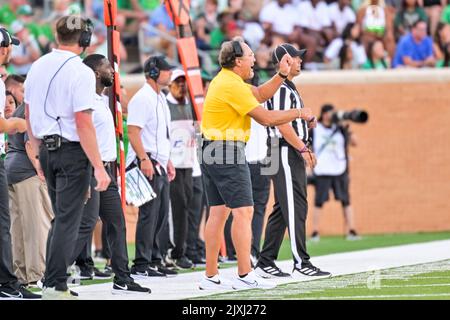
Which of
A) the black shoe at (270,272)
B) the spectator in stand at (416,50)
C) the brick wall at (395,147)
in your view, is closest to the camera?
the black shoe at (270,272)

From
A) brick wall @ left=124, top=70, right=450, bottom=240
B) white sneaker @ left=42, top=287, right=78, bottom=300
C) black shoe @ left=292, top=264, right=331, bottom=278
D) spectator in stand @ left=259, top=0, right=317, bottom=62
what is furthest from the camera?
spectator in stand @ left=259, top=0, right=317, bottom=62

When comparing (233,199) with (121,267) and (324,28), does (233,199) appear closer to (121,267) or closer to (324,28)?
(121,267)

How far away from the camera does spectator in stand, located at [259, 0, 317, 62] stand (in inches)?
792

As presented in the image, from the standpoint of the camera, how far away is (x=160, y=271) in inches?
476

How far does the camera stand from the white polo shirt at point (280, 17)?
66.5 ft

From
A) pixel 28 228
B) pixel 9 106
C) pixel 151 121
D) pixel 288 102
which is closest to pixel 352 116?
pixel 151 121

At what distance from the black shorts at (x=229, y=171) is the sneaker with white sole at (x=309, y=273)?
130 cm

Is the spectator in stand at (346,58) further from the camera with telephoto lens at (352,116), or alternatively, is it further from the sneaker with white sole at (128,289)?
the sneaker with white sole at (128,289)

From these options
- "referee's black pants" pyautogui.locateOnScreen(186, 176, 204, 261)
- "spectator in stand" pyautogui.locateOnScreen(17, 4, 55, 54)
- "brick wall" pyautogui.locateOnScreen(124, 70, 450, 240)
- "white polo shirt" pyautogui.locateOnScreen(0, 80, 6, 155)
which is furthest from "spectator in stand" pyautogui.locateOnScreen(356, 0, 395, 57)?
"white polo shirt" pyautogui.locateOnScreen(0, 80, 6, 155)

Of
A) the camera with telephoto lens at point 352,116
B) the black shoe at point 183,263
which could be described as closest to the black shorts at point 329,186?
the camera with telephoto lens at point 352,116

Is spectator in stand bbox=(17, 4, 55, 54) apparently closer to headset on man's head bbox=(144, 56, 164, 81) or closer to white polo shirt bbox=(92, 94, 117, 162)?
headset on man's head bbox=(144, 56, 164, 81)

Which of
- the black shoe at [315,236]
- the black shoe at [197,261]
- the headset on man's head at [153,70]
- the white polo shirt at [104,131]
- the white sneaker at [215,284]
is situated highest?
the headset on man's head at [153,70]

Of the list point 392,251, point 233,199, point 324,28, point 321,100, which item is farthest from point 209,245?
point 324,28
